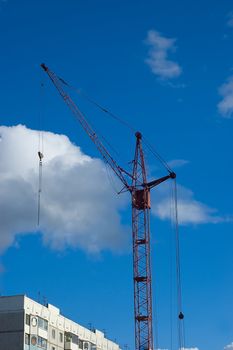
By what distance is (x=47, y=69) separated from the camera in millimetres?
159125

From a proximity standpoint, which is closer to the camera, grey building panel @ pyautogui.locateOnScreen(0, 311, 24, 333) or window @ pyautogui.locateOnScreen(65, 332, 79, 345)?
grey building panel @ pyautogui.locateOnScreen(0, 311, 24, 333)

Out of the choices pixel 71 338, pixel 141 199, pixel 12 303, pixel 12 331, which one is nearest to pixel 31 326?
pixel 12 331

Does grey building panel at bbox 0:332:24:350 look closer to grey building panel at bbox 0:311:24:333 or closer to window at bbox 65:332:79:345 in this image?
grey building panel at bbox 0:311:24:333

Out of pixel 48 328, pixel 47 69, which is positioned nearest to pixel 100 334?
pixel 48 328

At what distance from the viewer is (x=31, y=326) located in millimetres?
119562

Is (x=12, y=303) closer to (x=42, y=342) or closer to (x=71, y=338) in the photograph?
(x=42, y=342)

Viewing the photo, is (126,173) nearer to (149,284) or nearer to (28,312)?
(149,284)

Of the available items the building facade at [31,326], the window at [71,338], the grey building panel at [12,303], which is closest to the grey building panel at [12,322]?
the building facade at [31,326]

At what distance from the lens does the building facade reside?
118 m

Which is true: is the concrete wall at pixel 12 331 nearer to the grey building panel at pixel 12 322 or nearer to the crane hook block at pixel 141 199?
the grey building panel at pixel 12 322

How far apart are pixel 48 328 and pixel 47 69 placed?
57398mm

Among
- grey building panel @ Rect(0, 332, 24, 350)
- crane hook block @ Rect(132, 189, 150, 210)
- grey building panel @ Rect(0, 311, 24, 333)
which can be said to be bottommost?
grey building panel @ Rect(0, 332, 24, 350)

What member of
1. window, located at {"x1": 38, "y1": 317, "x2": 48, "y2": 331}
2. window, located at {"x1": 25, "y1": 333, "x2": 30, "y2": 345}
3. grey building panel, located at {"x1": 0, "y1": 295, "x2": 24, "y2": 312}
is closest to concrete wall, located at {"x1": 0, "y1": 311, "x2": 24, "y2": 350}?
grey building panel, located at {"x1": 0, "y1": 295, "x2": 24, "y2": 312}

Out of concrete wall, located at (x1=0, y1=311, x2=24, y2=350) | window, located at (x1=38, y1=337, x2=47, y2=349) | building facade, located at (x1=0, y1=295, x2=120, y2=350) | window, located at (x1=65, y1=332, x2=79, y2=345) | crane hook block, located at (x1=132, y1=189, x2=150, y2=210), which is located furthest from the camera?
crane hook block, located at (x1=132, y1=189, x2=150, y2=210)
